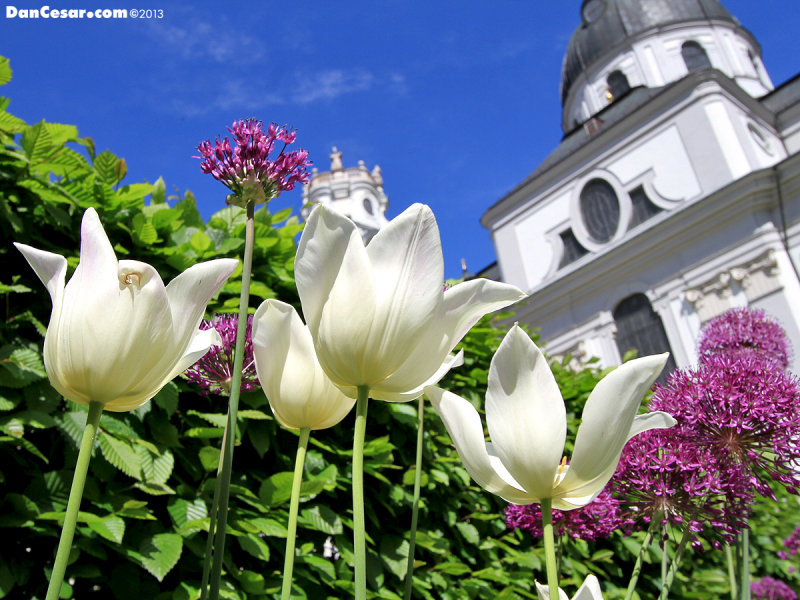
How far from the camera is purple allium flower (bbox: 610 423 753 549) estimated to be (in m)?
0.83

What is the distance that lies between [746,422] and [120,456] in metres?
1.23

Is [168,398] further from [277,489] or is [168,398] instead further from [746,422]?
[746,422]

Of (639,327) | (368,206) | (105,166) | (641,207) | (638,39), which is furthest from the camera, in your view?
(368,206)

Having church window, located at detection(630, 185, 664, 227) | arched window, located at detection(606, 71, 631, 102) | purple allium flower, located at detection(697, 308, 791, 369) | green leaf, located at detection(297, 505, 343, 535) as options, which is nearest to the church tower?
arched window, located at detection(606, 71, 631, 102)

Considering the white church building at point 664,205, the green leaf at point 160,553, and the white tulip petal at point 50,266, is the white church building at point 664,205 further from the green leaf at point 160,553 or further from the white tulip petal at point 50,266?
the white tulip petal at point 50,266

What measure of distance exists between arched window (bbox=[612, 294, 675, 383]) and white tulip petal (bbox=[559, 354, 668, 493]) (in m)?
15.2

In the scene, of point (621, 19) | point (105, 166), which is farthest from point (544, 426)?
point (621, 19)

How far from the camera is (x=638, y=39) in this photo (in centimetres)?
2173

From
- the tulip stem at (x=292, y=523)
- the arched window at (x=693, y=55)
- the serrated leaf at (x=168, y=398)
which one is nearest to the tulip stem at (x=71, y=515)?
the tulip stem at (x=292, y=523)

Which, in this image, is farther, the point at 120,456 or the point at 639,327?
the point at 639,327

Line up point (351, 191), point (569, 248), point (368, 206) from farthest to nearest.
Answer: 1. point (368, 206)
2. point (351, 191)
3. point (569, 248)

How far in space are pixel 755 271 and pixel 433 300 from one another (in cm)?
1499

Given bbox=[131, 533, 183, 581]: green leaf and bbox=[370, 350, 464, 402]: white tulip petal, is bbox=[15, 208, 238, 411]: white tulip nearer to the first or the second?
bbox=[370, 350, 464, 402]: white tulip petal

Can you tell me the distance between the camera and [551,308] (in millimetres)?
17438
